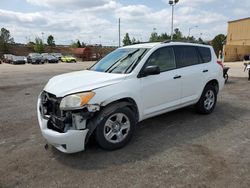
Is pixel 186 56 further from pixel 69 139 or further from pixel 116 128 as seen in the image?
pixel 69 139

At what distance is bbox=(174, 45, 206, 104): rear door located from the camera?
4.83 metres

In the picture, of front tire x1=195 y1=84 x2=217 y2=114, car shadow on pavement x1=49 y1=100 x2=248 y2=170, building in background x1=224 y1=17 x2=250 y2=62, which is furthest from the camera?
building in background x1=224 y1=17 x2=250 y2=62

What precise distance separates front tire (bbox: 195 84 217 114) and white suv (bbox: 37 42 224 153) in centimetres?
3

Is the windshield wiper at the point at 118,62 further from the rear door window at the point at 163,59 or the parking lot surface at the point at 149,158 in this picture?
the parking lot surface at the point at 149,158

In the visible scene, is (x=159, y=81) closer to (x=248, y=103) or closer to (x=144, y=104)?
(x=144, y=104)

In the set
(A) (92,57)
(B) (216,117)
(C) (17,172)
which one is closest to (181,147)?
(B) (216,117)

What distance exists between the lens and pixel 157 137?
4355 millimetres

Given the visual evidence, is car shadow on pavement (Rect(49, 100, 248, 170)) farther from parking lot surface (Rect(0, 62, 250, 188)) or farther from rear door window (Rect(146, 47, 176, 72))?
rear door window (Rect(146, 47, 176, 72))

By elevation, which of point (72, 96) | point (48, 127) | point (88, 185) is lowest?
point (88, 185)

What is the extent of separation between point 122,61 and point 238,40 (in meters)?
47.1

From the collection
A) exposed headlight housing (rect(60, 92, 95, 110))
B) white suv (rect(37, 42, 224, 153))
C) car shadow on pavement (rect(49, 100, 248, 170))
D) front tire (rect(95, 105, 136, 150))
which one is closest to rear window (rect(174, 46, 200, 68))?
white suv (rect(37, 42, 224, 153))

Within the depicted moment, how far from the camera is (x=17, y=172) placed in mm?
3262

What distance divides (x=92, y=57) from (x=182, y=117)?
55098mm

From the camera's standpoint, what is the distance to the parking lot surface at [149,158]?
301 cm
